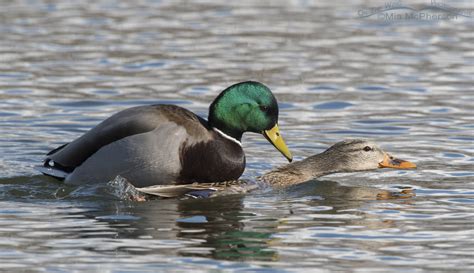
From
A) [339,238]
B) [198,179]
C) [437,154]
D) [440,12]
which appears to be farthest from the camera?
[440,12]

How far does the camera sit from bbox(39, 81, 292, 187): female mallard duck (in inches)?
416

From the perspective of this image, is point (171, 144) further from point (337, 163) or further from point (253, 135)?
point (253, 135)

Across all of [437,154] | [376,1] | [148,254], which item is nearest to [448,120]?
[437,154]

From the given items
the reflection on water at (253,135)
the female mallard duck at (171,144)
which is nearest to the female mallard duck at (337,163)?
the reflection on water at (253,135)

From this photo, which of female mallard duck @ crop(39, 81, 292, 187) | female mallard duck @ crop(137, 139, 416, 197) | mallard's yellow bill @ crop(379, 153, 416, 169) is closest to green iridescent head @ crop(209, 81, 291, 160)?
female mallard duck @ crop(39, 81, 292, 187)

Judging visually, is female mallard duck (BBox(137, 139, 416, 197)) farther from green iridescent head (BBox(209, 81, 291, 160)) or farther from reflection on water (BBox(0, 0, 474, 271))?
green iridescent head (BBox(209, 81, 291, 160))

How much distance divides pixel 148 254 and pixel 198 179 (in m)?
2.30

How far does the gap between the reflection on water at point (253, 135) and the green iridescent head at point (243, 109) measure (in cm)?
64

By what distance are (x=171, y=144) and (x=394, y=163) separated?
2161 millimetres

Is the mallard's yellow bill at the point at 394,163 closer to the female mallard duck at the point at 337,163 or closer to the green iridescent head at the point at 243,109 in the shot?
the female mallard duck at the point at 337,163

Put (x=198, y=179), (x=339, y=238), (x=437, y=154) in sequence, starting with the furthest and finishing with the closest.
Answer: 1. (x=437, y=154)
2. (x=198, y=179)
3. (x=339, y=238)

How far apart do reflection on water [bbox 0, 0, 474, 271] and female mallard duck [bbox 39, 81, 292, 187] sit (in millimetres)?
250

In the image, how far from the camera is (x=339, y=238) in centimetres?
898

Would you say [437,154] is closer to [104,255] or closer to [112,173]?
[112,173]
